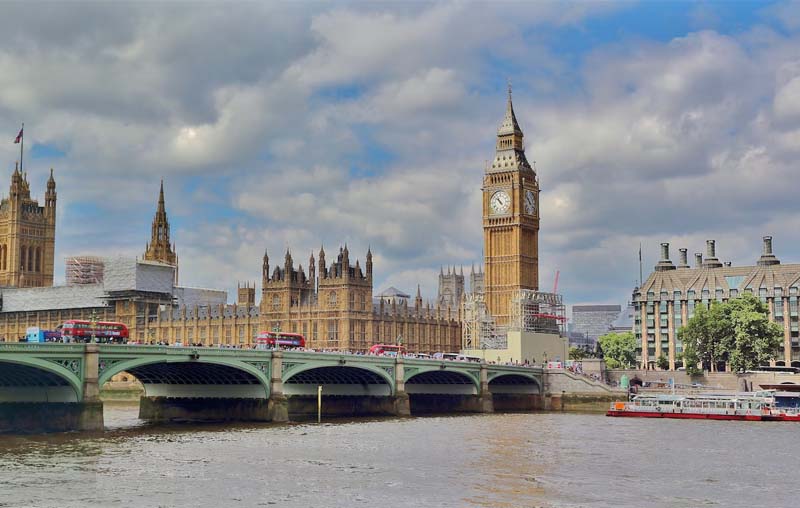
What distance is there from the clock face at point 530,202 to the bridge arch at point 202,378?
78890mm

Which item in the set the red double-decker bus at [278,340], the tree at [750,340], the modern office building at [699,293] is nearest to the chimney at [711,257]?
the modern office building at [699,293]

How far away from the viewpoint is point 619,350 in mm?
165125

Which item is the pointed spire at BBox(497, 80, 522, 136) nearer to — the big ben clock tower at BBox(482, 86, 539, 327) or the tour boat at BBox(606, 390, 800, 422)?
the big ben clock tower at BBox(482, 86, 539, 327)

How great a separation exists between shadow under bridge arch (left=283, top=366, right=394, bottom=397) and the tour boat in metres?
22.0

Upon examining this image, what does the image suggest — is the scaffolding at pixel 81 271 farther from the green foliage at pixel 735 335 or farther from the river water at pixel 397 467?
the river water at pixel 397 467

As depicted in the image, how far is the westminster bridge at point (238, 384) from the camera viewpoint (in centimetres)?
6988

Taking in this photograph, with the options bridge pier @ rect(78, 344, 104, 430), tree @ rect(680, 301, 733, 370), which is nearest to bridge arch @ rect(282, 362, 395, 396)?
bridge pier @ rect(78, 344, 104, 430)

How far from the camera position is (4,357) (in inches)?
2505

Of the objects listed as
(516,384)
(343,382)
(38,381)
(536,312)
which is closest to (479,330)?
(536,312)

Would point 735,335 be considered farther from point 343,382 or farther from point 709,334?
point 343,382

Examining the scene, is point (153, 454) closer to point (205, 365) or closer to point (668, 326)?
point (205, 365)

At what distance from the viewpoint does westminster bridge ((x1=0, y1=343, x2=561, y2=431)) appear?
229 ft

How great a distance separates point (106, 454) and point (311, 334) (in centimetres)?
8684

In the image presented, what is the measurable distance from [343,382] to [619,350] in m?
74.8
